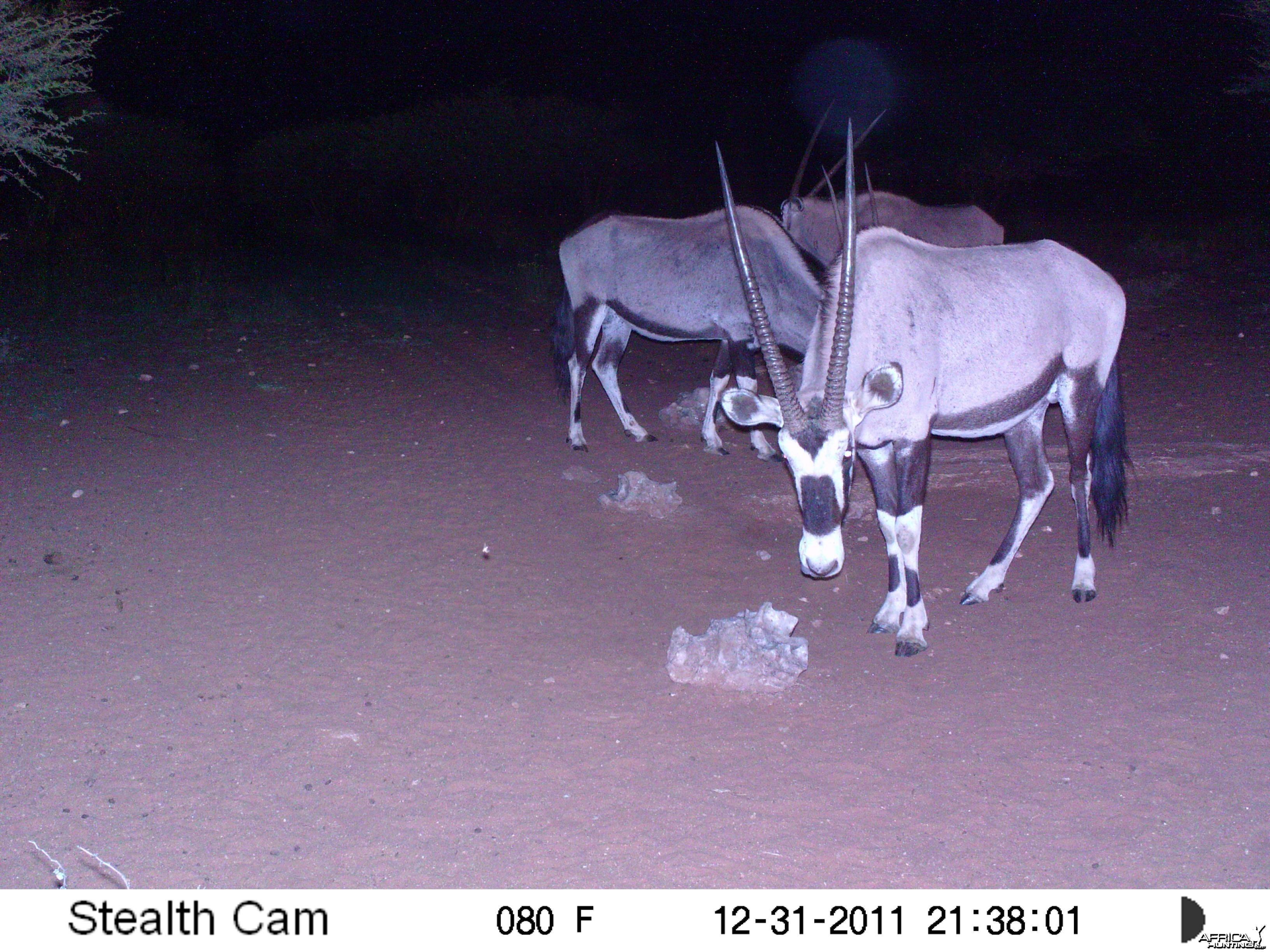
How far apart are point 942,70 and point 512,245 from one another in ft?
69.1

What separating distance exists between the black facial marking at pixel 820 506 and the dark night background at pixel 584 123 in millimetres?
12723

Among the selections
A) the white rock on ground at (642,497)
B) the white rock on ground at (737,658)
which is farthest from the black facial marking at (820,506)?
the white rock on ground at (642,497)

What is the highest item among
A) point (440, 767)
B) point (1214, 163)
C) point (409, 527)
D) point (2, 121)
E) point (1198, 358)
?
point (2, 121)

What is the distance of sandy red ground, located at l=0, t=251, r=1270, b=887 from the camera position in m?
3.67

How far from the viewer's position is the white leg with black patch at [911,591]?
5254mm

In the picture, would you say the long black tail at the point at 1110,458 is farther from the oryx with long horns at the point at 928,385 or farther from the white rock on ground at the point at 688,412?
the white rock on ground at the point at 688,412

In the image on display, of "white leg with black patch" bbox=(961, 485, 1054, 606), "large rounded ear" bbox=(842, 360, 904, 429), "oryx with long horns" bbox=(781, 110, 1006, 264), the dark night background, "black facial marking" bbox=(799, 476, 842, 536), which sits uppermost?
"large rounded ear" bbox=(842, 360, 904, 429)

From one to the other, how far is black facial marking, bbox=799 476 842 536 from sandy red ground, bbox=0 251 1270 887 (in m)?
0.74

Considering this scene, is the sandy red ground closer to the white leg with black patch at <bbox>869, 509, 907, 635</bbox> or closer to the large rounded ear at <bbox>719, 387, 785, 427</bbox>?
the white leg with black patch at <bbox>869, 509, 907, 635</bbox>

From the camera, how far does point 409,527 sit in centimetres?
664

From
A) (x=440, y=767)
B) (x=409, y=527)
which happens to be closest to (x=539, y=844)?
(x=440, y=767)

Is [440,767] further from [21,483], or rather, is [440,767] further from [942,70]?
[942,70]

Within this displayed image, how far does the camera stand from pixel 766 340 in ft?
16.5
